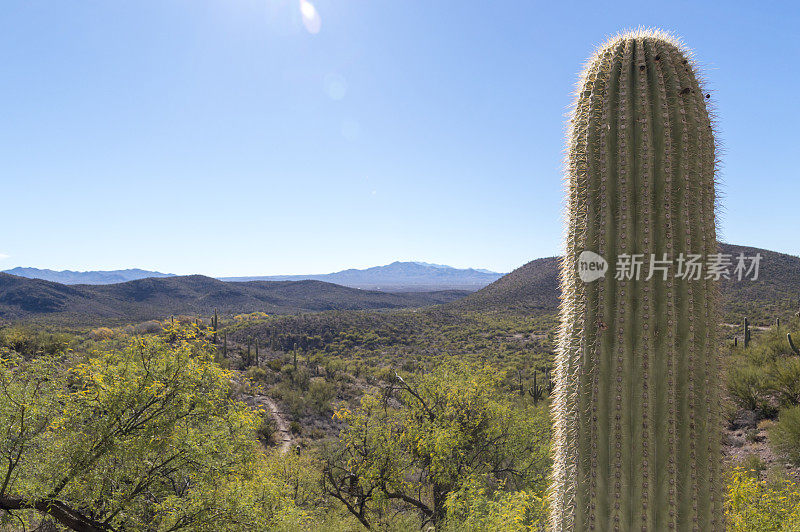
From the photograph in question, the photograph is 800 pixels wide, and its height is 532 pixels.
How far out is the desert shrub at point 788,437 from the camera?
25.3ft

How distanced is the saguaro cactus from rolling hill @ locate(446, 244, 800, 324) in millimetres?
16132

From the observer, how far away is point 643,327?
2725 millimetres

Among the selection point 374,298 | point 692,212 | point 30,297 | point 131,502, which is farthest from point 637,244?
point 374,298

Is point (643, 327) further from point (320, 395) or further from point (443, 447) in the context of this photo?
point (320, 395)

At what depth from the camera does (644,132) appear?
2.95 meters

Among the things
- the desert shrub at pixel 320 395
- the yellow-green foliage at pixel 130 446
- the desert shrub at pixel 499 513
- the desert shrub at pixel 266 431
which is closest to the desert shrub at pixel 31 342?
the desert shrub at pixel 266 431

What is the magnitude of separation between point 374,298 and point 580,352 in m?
124

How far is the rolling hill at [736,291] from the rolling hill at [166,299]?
46312 mm

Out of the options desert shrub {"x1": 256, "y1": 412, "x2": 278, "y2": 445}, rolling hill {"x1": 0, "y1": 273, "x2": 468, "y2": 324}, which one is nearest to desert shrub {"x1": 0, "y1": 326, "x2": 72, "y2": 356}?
desert shrub {"x1": 256, "y1": 412, "x2": 278, "y2": 445}

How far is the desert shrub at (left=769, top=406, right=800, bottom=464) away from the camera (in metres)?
7.70

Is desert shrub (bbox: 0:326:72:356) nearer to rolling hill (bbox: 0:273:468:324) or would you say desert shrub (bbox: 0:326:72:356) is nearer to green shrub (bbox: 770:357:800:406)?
green shrub (bbox: 770:357:800:406)

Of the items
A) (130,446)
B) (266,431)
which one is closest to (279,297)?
(266,431)

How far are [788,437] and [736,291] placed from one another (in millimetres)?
44443

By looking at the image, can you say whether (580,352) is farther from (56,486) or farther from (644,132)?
(56,486)
